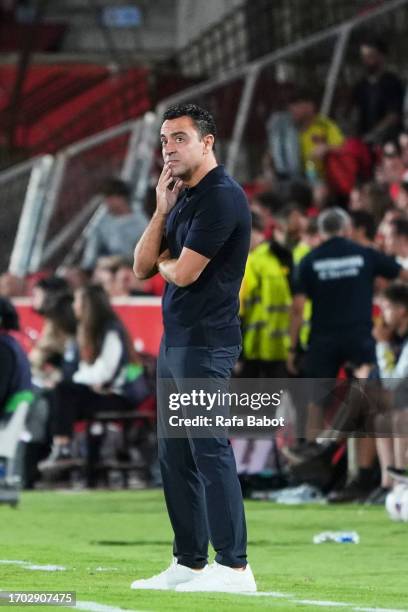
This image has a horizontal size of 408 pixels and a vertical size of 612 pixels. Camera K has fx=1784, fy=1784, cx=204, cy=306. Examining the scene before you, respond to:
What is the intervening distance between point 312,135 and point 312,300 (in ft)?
19.9

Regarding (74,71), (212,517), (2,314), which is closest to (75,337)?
(2,314)

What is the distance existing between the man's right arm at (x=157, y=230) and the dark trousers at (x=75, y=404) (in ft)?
27.2

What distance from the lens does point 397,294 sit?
534 inches

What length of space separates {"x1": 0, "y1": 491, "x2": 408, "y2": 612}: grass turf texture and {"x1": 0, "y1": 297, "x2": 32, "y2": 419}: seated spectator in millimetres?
836

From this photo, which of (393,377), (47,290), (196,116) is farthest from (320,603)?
(47,290)

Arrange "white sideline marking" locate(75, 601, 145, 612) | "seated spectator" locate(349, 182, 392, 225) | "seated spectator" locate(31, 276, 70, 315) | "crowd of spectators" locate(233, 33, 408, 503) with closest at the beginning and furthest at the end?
"white sideline marking" locate(75, 601, 145, 612) → "crowd of spectators" locate(233, 33, 408, 503) → "seated spectator" locate(349, 182, 392, 225) → "seated spectator" locate(31, 276, 70, 315)

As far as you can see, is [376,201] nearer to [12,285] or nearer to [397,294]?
[397,294]

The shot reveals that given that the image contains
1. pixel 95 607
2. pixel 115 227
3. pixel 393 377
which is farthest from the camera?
pixel 115 227

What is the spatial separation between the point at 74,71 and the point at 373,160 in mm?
18391

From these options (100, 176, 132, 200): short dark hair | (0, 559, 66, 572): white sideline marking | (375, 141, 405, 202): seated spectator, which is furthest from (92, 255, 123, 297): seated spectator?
(0, 559, 66, 572): white sideline marking

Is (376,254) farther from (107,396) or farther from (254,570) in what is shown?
(254,570)

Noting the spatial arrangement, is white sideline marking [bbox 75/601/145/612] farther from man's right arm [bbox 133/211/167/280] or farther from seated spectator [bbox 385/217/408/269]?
seated spectator [bbox 385/217/408/269]

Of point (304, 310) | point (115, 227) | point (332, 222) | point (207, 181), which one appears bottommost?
point (304, 310)

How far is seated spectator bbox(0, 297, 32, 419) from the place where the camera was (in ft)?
45.8
